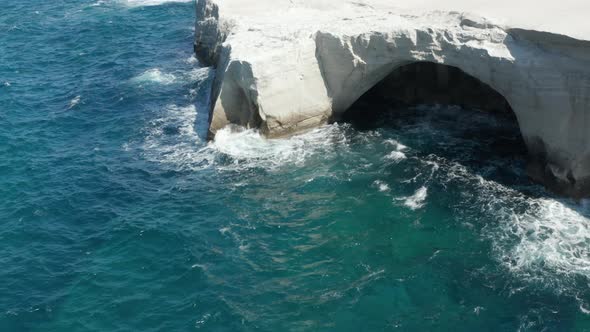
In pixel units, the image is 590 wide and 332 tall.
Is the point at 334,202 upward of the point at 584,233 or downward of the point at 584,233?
downward

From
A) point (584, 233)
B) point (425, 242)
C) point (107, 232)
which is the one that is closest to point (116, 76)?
point (107, 232)

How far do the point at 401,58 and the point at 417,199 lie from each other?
885 cm

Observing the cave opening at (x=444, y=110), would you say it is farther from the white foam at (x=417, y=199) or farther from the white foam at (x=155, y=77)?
the white foam at (x=155, y=77)

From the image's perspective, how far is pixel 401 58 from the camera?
38.2 metres

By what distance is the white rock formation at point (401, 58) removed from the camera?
32656 mm

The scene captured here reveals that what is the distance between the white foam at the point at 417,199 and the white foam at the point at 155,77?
24.1 m

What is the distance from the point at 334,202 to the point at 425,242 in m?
5.63

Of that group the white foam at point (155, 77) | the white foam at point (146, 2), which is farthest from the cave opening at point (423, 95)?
the white foam at point (146, 2)

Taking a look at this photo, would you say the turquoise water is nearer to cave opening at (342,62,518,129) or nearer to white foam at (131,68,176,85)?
cave opening at (342,62,518,129)

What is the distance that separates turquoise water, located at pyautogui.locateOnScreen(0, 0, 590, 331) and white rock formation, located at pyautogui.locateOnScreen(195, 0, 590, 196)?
1909 millimetres

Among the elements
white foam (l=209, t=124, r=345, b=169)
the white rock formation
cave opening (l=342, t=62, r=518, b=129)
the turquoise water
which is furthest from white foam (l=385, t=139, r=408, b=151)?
the white rock formation

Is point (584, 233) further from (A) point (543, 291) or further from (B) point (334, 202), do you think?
(B) point (334, 202)

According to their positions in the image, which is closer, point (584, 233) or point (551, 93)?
point (584, 233)

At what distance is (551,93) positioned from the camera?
32.8m
